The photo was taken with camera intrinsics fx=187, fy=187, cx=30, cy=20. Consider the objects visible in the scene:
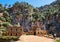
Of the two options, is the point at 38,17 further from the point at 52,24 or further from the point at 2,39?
the point at 2,39

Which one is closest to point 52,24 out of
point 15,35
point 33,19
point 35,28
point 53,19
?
point 53,19

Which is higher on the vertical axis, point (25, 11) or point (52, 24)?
point (25, 11)

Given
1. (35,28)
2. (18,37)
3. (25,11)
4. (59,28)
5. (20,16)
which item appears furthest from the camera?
(25,11)

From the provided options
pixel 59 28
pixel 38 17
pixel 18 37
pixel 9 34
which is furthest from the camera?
pixel 38 17

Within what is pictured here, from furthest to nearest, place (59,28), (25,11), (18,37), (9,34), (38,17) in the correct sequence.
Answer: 1. (25,11)
2. (38,17)
3. (59,28)
4. (9,34)
5. (18,37)

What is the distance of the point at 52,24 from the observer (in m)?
62.9

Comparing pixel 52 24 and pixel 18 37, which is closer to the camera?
pixel 18 37

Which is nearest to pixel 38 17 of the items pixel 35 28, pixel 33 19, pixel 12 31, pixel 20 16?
pixel 33 19

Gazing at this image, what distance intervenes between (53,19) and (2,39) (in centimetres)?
4282

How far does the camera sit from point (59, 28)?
5853 centimetres

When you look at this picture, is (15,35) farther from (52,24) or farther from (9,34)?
(52,24)

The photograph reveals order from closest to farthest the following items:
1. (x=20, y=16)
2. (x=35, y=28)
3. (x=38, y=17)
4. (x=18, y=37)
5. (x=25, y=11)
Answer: (x=18, y=37)
(x=35, y=28)
(x=38, y=17)
(x=20, y=16)
(x=25, y=11)

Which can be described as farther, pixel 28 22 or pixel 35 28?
pixel 28 22

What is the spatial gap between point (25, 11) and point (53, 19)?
13250mm
